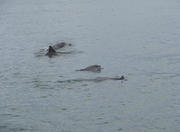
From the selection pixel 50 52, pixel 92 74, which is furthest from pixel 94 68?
pixel 50 52

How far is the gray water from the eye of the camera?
16.1 m

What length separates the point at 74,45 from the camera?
29781mm

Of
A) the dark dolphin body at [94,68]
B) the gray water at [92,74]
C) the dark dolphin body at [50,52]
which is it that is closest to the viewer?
the gray water at [92,74]

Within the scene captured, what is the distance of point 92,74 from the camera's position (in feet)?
71.8

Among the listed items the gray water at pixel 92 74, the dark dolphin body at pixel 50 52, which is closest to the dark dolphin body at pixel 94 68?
the gray water at pixel 92 74

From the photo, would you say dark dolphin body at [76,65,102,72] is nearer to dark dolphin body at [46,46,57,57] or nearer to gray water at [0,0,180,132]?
gray water at [0,0,180,132]

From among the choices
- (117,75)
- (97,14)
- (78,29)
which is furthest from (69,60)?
(97,14)

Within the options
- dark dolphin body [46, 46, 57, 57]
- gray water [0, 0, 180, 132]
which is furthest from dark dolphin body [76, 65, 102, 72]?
dark dolphin body [46, 46, 57, 57]

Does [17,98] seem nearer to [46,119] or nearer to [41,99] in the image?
[41,99]

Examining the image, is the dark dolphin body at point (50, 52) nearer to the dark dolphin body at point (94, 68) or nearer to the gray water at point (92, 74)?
the gray water at point (92, 74)

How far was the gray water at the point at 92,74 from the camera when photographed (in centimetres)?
1608

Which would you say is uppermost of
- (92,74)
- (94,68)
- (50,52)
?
(50,52)

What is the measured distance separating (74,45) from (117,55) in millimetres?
4305

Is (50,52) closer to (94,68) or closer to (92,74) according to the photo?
(94,68)
